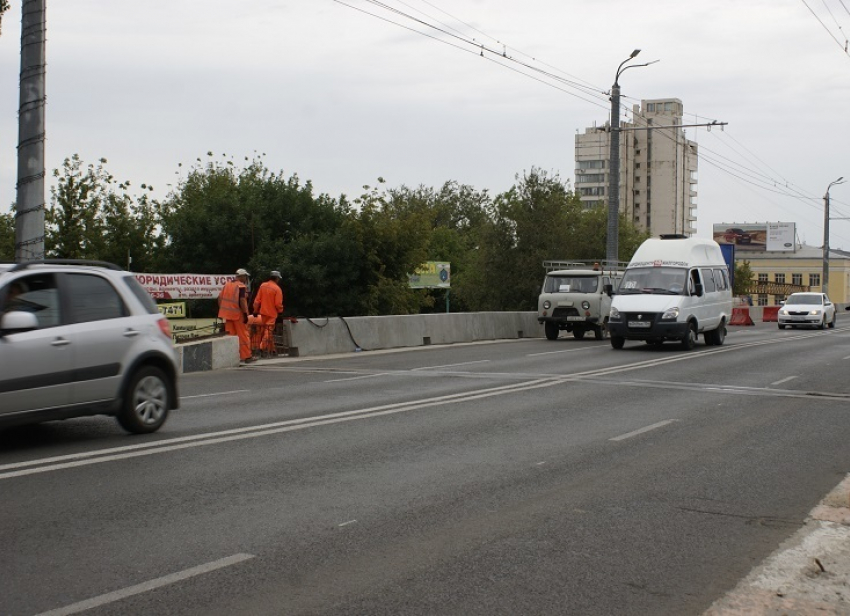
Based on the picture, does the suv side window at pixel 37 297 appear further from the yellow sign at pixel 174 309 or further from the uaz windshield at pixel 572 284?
the uaz windshield at pixel 572 284

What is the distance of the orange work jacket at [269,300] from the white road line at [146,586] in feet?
50.7

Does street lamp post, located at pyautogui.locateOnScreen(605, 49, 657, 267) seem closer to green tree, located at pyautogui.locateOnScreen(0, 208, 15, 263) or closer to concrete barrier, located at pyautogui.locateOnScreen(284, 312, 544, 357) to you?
concrete barrier, located at pyautogui.locateOnScreen(284, 312, 544, 357)

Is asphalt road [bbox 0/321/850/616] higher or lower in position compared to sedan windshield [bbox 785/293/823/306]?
lower

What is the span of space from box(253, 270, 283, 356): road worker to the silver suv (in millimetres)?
10396

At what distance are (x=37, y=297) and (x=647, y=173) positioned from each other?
170 metres

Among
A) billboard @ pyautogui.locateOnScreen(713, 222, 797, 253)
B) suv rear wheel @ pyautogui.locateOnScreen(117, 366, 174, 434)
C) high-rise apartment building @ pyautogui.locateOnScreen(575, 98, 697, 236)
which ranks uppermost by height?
high-rise apartment building @ pyautogui.locateOnScreen(575, 98, 697, 236)

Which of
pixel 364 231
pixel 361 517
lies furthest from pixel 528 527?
pixel 364 231

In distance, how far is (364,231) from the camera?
122 ft

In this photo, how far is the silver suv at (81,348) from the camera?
28.9 ft

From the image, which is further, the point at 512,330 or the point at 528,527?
the point at 512,330

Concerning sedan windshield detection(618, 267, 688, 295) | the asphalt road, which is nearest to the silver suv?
the asphalt road

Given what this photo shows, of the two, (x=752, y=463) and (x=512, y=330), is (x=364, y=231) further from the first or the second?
(x=752, y=463)

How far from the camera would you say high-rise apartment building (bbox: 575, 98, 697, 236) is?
169500 mm

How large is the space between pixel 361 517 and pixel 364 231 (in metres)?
31.0
